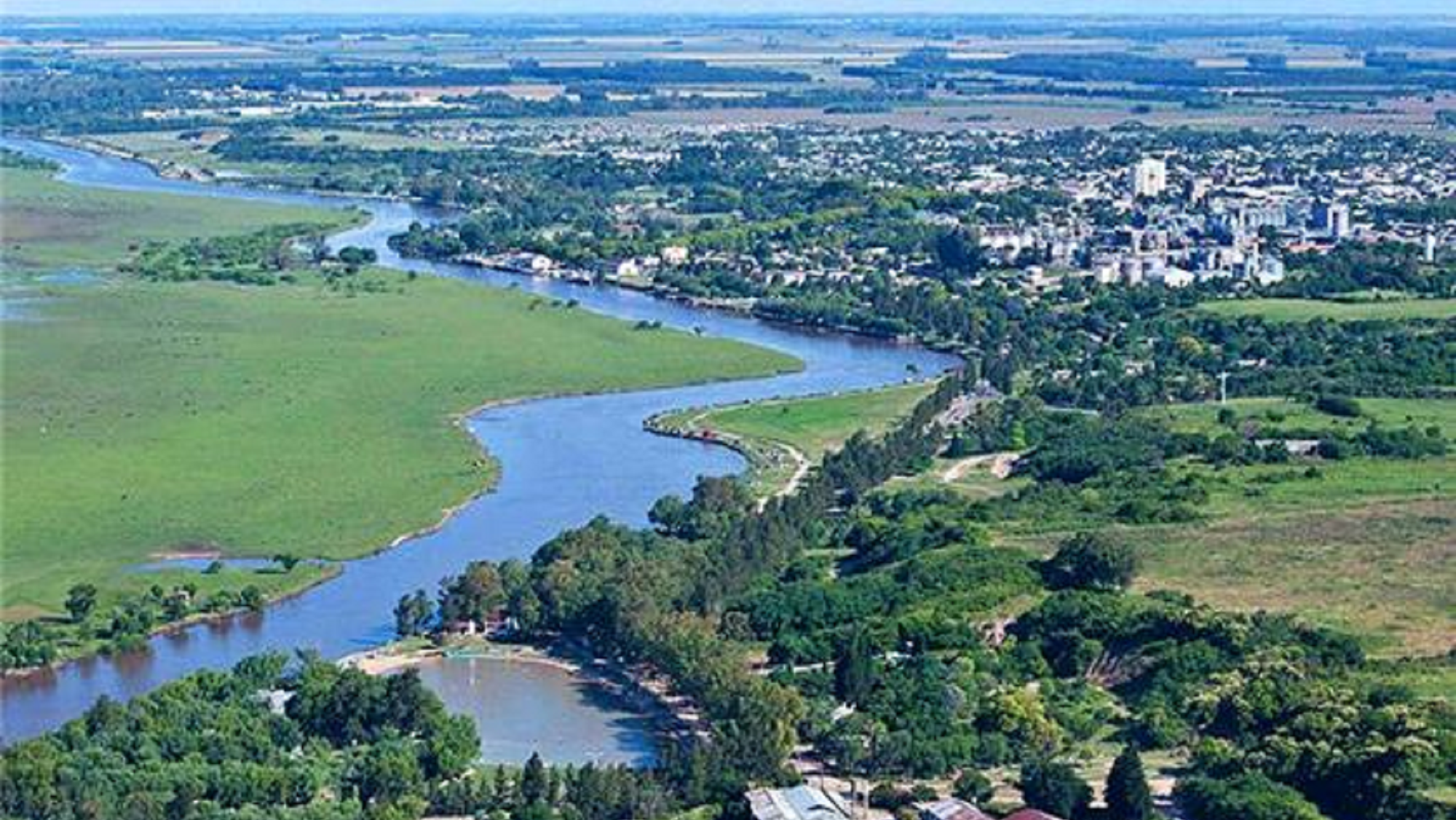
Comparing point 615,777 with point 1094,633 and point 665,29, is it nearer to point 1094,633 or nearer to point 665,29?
point 1094,633

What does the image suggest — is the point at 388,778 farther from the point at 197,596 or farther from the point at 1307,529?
the point at 1307,529

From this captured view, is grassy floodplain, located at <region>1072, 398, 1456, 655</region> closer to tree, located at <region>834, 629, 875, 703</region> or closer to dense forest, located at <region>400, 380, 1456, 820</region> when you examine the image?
dense forest, located at <region>400, 380, 1456, 820</region>

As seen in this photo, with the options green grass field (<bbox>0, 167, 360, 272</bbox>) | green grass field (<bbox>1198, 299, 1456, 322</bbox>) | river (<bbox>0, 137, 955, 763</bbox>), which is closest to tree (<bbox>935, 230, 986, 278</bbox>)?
river (<bbox>0, 137, 955, 763</bbox>)

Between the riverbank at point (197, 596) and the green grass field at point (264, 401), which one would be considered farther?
the green grass field at point (264, 401)

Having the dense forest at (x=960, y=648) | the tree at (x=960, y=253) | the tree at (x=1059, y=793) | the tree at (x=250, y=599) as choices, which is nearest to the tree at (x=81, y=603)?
the tree at (x=250, y=599)

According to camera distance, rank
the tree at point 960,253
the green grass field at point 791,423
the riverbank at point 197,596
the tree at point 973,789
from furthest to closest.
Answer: the tree at point 960,253, the green grass field at point 791,423, the riverbank at point 197,596, the tree at point 973,789

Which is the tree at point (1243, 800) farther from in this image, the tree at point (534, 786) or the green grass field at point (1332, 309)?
the green grass field at point (1332, 309)

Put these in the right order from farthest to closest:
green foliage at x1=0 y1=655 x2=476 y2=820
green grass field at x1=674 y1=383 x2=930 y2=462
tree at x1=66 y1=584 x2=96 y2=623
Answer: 1. green grass field at x1=674 y1=383 x2=930 y2=462
2. tree at x1=66 y1=584 x2=96 y2=623
3. green foliage at x1=0 y1=655 x2=476 y2=820
